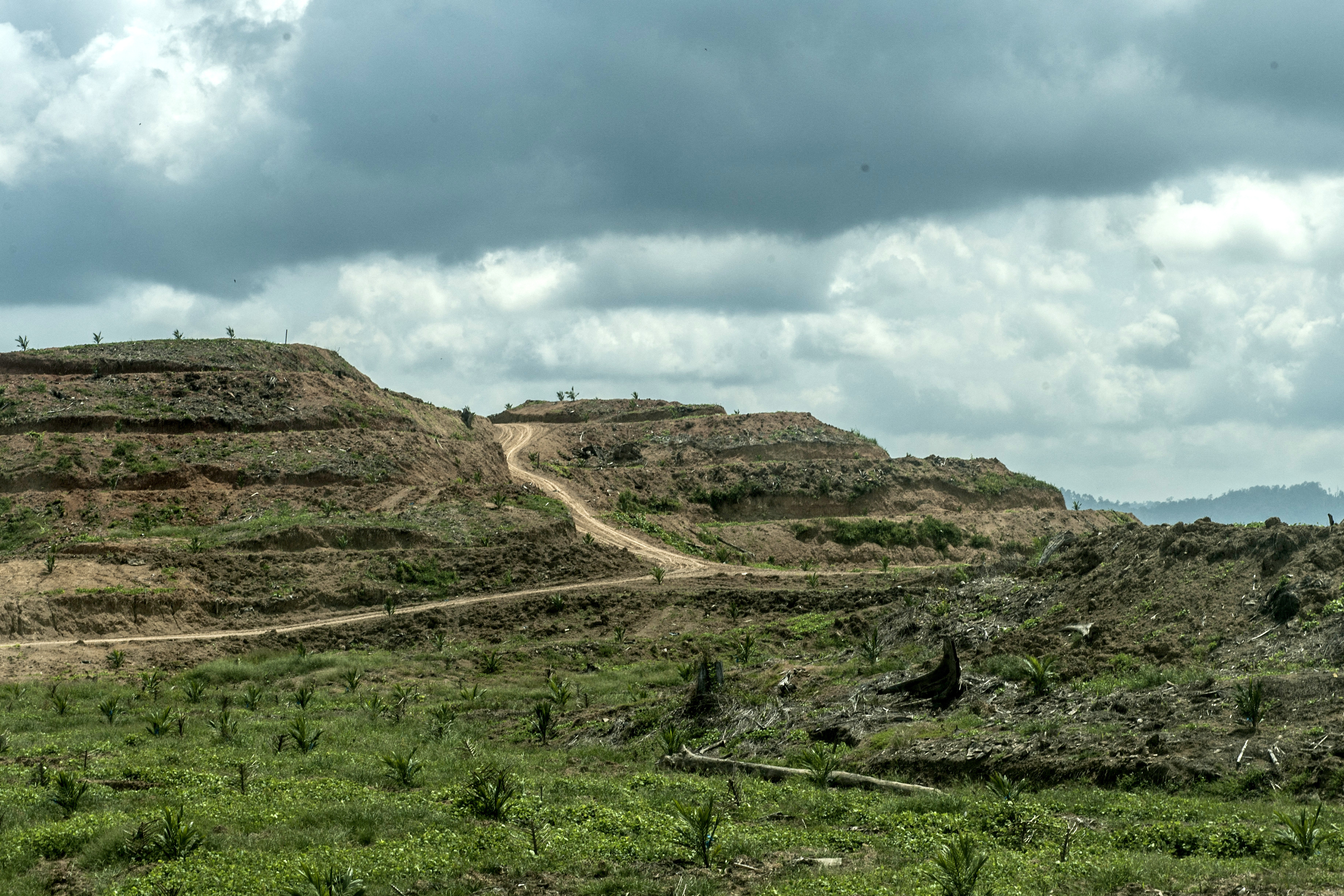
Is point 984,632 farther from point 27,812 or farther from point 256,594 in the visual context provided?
point 256,594

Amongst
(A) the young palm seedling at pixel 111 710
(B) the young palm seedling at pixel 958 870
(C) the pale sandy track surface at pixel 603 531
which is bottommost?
(A) the young palm seedling at pixel 111 710

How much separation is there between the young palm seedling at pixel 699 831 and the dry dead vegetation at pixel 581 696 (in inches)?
2.3

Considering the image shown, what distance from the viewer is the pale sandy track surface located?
4694cm

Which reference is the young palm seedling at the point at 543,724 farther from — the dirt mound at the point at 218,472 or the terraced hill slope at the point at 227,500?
the dirt mound at the point at 218,472

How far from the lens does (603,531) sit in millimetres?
53125

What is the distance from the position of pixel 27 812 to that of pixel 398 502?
1363 inches

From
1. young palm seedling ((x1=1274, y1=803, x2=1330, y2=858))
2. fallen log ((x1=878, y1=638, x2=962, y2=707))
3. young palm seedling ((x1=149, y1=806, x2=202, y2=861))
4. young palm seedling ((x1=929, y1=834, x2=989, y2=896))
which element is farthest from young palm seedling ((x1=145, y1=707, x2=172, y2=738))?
young palm seedling ((x1=1274, y1=803, x2=1330, y2=858))

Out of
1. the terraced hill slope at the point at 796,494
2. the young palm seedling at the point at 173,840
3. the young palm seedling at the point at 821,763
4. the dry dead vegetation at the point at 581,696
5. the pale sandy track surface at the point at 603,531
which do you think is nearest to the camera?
the dry dead vegetation at the point at 581,696

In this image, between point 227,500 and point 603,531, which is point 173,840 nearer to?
point 227,500

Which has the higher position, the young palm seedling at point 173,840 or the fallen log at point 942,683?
the fallen log at point 942,683

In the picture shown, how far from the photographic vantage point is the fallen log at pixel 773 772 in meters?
13.6

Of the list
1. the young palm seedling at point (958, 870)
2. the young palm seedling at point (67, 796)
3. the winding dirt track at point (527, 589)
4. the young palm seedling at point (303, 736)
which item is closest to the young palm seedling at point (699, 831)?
the young palm seedling at point (958, 870)

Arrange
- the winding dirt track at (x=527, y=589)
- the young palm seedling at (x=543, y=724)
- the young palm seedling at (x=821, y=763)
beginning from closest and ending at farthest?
the young palm seedling at (x=821, y=763)
the young palm seedling at (x=543, y=724)
the winding dirt track at (x=527, y=589)

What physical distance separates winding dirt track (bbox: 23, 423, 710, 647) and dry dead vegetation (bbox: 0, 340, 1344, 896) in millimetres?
452
